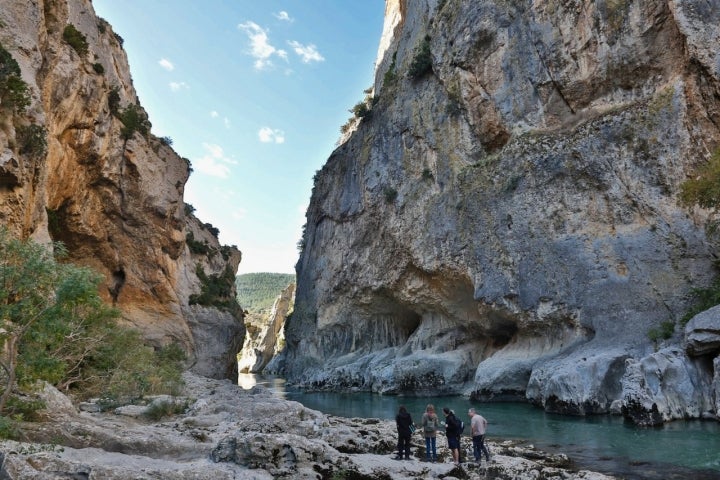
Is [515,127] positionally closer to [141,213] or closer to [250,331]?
[141,213]

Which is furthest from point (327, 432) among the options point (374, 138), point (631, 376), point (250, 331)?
point (250, 331)

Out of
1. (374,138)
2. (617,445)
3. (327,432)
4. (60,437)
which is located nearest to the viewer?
(60,437)

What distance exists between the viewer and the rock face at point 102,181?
61.4 feet

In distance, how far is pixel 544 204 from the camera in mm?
32625

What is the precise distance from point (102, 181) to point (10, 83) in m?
17.2

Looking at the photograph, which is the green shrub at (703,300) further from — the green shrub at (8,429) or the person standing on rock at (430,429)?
the green shrub at (8,429)

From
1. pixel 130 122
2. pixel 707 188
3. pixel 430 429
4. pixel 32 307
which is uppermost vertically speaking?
pixel 130 122

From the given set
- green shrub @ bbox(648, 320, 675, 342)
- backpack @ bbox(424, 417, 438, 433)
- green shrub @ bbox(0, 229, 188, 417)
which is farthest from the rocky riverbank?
green shrub @ bbox(648, 320, 675, 342)

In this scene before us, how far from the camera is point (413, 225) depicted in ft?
146

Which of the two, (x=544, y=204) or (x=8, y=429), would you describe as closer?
(x=8, y=429)

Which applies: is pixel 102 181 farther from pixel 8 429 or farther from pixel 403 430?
pixel 403 430

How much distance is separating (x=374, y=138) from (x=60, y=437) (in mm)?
47242

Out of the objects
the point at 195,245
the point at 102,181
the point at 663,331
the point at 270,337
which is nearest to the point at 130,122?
the point at 102,181

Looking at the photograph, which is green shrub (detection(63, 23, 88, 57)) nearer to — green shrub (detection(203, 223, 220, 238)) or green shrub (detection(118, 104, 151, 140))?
green shrub (detection(118, 104, 151, 140))
